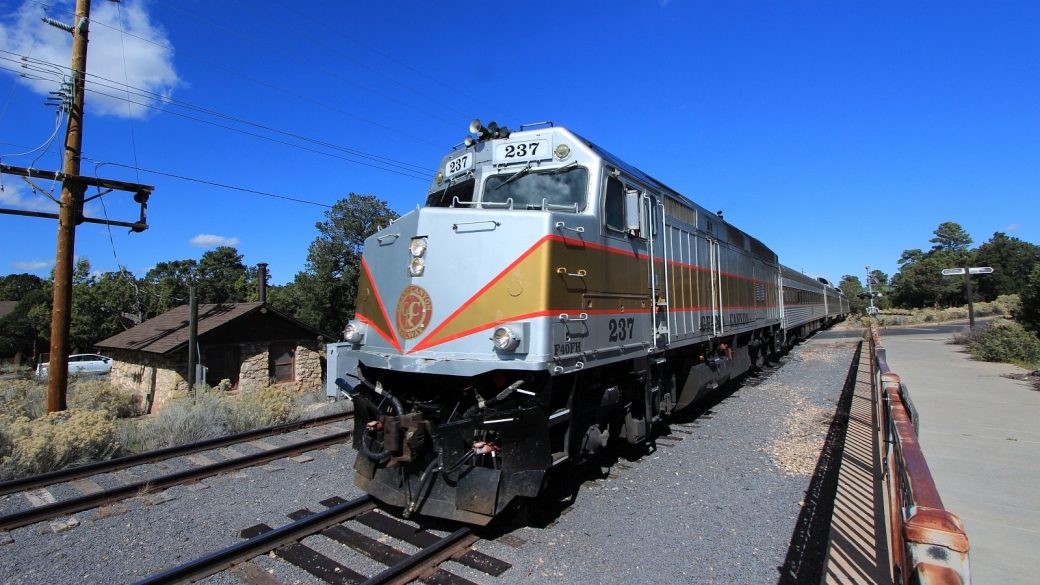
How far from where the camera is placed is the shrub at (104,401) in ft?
41.5

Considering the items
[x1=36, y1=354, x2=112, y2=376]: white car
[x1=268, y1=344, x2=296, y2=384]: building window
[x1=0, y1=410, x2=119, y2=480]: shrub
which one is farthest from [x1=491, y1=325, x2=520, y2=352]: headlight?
[x1=36, y1=354, x2=112, y2=376]: white car

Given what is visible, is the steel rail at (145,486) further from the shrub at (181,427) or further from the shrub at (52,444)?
the shrub at (181,427)

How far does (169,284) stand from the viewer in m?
49.7

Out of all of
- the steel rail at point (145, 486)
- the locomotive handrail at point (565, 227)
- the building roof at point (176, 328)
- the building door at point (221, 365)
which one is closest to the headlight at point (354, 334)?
the locomotive handrail at point (565, 227)

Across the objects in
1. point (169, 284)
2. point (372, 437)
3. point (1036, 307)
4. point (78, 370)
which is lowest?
point (78, 370)

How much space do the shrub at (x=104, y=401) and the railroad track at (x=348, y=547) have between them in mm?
8986

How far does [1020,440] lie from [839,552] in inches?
222

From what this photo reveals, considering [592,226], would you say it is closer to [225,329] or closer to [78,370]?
[225,329]

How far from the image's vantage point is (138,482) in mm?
6160

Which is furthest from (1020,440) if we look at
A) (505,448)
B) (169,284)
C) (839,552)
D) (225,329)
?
(169,284)

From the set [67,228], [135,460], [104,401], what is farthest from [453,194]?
[104,401]

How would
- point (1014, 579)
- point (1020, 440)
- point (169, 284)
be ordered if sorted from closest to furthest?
point (1014, 579)
point (1020, 440)
point (169, 284)

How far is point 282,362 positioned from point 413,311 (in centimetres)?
1808

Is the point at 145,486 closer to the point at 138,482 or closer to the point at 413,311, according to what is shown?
the point at 138,482
